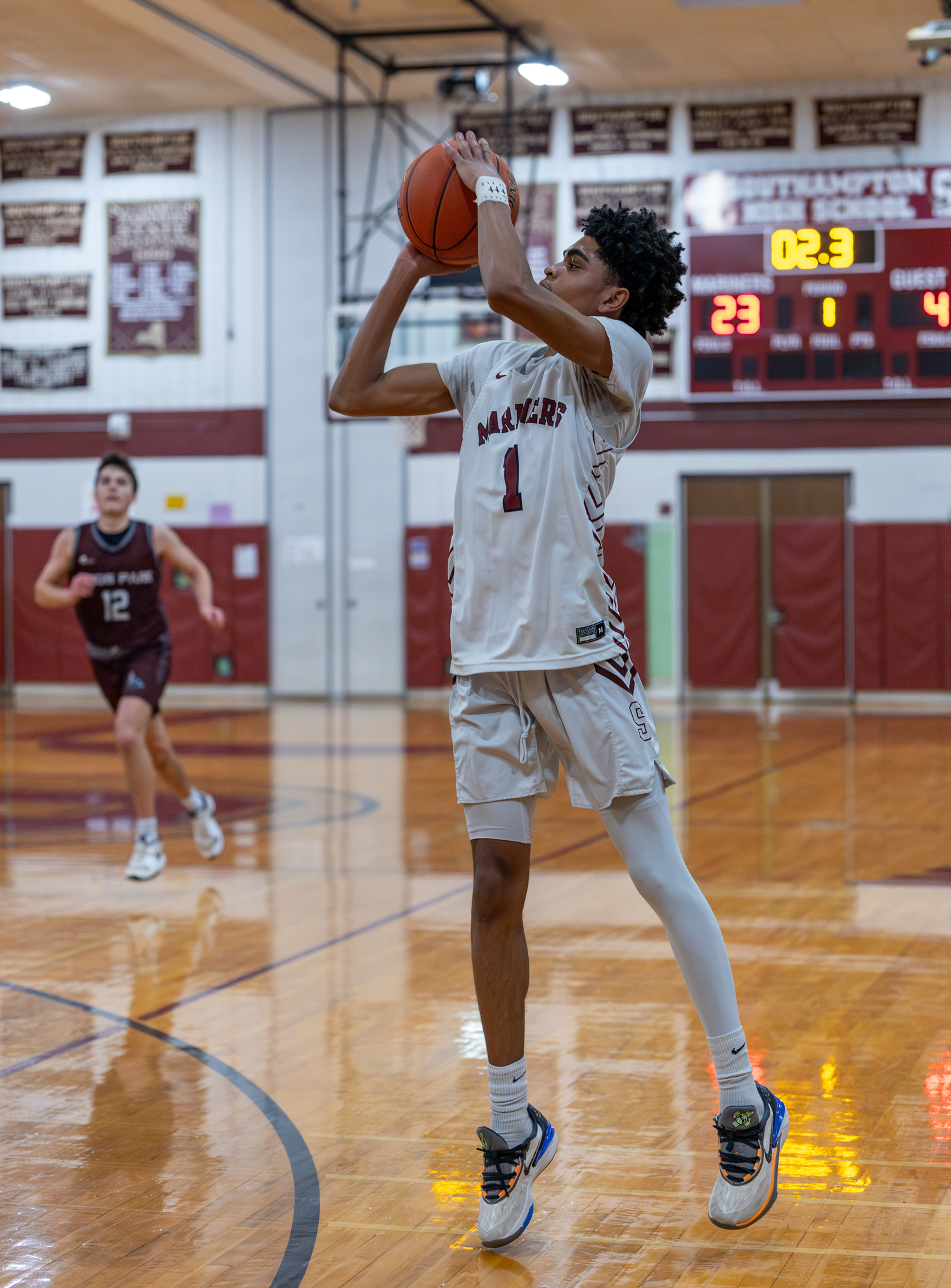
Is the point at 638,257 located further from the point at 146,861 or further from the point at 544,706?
the point at 146,861

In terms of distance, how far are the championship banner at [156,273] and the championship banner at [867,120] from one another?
6872mm

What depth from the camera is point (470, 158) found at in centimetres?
279

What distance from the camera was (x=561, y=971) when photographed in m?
4.62

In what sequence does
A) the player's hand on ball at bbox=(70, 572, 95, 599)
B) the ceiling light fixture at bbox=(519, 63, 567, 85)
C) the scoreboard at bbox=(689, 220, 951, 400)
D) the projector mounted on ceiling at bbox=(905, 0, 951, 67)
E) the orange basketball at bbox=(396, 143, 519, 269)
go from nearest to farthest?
the orange basketball at bbox=(396, 143, 519, 269) → the player's hand on ball at bbox=(70, 572, 95, 599) → the projector mounted on ceiling at bbox=(905, 0, 951, 67) → the ceiling light fixture at bbox=(519, 63, 567, 85) → the scoreboard at bbox=(689, 220, 951, 400)

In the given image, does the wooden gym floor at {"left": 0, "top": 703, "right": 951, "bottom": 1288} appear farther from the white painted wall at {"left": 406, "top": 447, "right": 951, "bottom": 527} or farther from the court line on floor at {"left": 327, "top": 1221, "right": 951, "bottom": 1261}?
the white painted wall at {"left": 406, "top": 447, "right": 951, "bottom": 527}

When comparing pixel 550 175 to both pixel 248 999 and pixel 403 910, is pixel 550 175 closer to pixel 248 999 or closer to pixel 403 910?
pixel 403 910

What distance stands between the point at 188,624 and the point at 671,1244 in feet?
51.2

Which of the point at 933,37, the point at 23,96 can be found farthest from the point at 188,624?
the point at 933,37

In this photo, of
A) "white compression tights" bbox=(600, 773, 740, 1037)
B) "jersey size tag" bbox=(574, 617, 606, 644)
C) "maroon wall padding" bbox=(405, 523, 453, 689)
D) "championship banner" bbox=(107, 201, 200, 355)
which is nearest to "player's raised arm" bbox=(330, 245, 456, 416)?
"jersey size tag" bbox=(574, 617, 606, 644)

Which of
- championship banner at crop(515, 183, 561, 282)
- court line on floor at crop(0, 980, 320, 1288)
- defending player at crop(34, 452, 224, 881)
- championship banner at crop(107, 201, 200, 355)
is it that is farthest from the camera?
championship banner at crop(107, 201, 200, 355)

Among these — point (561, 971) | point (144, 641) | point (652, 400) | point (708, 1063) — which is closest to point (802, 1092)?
point (708, 1063)

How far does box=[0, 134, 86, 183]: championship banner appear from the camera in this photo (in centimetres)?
1784

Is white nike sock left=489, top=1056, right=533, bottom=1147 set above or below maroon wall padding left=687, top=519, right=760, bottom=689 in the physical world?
below

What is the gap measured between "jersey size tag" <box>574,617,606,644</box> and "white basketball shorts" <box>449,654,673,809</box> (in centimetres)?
5
